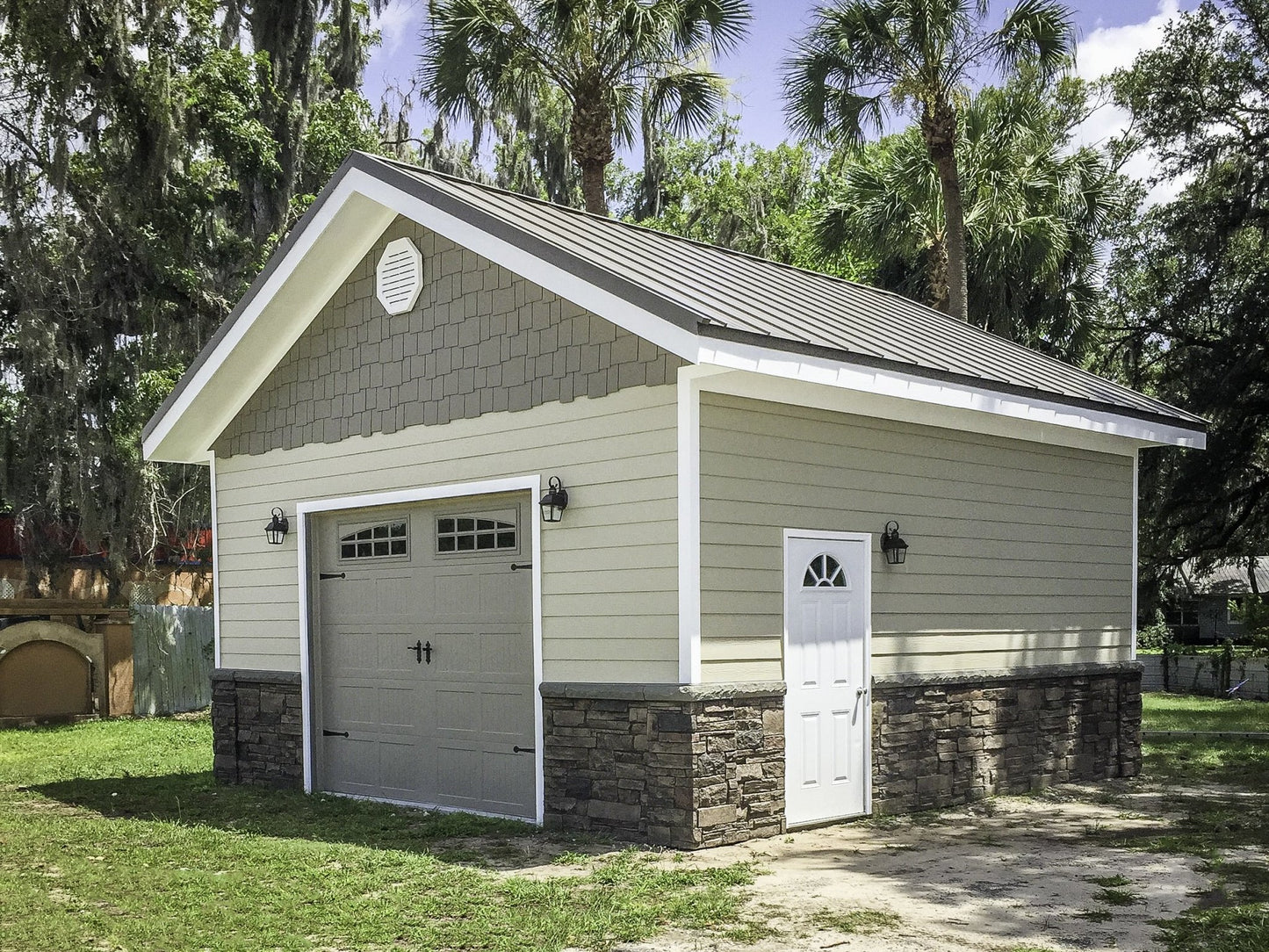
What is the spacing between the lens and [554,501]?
28.5 ft

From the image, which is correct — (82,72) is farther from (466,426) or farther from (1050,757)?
(1050,757)

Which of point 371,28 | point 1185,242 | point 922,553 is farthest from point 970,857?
point 371,28

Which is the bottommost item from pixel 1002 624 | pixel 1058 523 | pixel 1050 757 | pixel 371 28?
pixel 1050 757

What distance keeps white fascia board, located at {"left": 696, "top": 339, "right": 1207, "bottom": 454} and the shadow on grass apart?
3.11 metres

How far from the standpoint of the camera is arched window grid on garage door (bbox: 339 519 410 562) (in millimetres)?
10234

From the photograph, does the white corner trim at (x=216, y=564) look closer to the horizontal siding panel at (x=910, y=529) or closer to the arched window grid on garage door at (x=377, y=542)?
the arched window grid on garage door at (x=377, y=542)

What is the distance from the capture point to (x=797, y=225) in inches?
1284

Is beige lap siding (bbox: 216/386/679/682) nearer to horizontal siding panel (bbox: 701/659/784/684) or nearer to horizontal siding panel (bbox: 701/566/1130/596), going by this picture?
horizontal siding panel (bbox: 701/659/784/684)

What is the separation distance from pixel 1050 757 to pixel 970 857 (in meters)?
3.43

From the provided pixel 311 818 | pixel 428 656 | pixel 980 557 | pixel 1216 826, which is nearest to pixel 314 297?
pixel 428 656

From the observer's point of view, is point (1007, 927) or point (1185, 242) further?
point (1185, 242)

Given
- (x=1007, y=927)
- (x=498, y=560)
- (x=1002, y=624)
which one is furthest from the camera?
(x=1002, y=624)

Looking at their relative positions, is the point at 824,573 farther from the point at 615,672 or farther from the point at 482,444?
the point at 482,444

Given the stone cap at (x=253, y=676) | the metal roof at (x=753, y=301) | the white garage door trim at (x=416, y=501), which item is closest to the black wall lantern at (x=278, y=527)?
the white garage door trim at (x=416, y=501)
